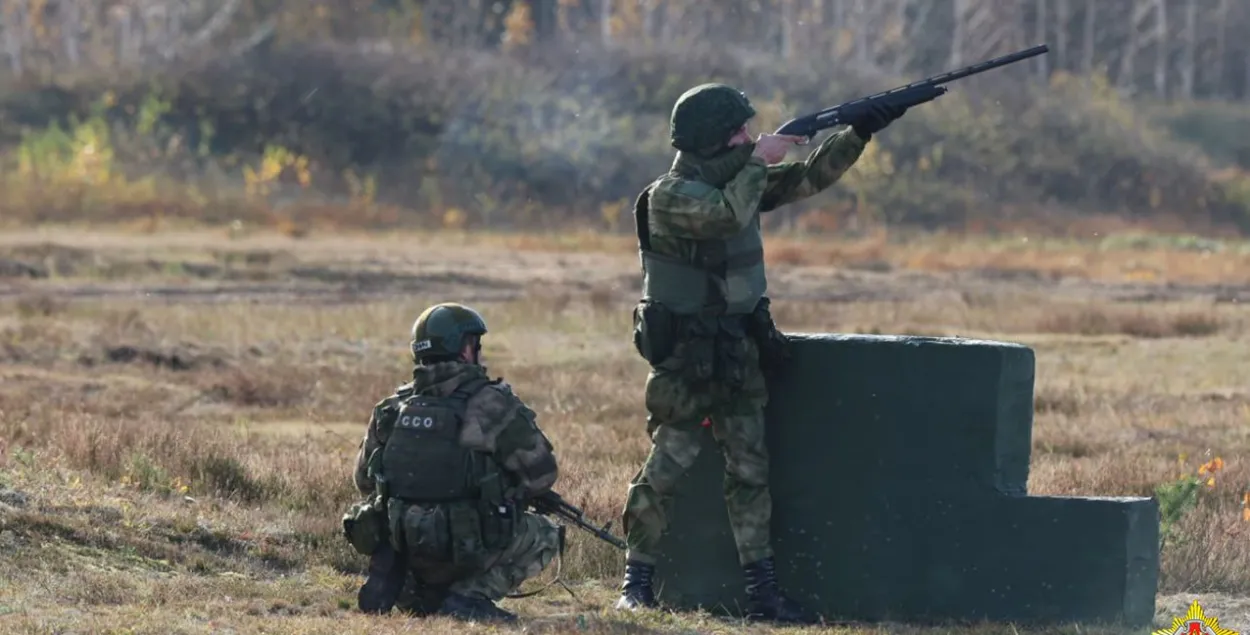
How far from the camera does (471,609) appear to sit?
808 cm

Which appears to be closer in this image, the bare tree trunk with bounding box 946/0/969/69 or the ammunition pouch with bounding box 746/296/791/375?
the ammunition pouch with bounding box 746/296/791/375

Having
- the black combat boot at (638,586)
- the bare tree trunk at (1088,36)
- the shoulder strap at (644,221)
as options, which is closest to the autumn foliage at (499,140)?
the bare tree trunk at (1088,36)

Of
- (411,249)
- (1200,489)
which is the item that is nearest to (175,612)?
(1200,489)

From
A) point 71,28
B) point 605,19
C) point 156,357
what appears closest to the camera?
point 156,357

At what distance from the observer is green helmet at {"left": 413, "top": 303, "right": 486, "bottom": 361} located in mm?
7996

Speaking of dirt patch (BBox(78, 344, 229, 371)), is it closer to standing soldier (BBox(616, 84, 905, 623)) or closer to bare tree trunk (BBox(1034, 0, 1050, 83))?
standing soldier (BBox(616, 84, 905, 623))

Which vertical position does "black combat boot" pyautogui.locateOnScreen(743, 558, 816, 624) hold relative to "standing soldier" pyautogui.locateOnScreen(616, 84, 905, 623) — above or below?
below

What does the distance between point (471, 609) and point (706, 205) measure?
5.40ft

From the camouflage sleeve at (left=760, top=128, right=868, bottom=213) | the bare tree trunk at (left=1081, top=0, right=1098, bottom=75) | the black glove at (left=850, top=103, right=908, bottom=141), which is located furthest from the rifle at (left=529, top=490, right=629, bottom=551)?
the bare tree trunk at (left=1081, top=0, right=1098, bottom=75)

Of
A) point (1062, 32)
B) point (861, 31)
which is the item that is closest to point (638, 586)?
point (861, 31)

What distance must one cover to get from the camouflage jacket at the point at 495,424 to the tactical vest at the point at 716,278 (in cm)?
70

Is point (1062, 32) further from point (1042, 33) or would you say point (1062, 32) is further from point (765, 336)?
point (765, 336)

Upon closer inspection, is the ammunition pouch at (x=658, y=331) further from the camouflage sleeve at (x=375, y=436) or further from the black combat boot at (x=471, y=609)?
the black combat boot at (x=471, y=609)

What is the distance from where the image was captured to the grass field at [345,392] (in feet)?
28.6
